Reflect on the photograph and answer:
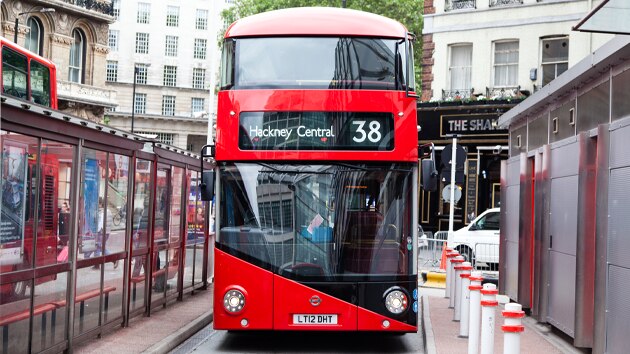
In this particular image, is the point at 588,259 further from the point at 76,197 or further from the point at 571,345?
the point at 76,197

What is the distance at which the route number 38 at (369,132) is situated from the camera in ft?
37.1

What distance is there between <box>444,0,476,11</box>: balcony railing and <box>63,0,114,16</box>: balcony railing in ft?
79.7

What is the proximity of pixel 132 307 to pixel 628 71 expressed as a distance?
287 inches

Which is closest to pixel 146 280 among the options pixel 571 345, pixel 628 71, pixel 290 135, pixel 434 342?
pixel 290 135

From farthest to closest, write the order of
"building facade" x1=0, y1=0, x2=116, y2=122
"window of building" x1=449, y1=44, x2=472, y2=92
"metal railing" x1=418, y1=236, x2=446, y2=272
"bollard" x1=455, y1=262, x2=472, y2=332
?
1. "building facade" x1=0, y1=0, x2=116, y2=122
2. "window of building" x1=449, y1=44, x2=472, y2=92
3. "metal railing" x1=418, y1=236, x2=446, y2=272
4. "bollard" x1=455, y1=262, x2=472, y2=332

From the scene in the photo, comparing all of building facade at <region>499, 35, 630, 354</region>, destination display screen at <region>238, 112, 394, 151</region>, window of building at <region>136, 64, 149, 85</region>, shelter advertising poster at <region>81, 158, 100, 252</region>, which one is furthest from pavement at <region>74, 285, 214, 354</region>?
window of building at <region>136, 64, 149, 85</region>

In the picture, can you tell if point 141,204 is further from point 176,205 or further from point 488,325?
point 488,325

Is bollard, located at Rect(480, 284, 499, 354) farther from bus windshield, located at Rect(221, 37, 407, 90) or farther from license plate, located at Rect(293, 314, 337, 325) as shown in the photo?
bus windshield, located at Rect(221, 37, 407, 90)

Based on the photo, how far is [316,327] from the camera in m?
11.2

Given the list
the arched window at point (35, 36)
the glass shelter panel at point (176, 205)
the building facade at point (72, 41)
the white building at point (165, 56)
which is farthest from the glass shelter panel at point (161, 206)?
the white building at point (165, 56)

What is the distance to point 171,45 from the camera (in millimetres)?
83938

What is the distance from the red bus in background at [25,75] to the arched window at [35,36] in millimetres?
32878

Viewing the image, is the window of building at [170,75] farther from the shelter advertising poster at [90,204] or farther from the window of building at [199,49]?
the shelter advertising poster at [90,204]

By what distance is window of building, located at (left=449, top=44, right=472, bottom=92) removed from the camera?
112 feet
